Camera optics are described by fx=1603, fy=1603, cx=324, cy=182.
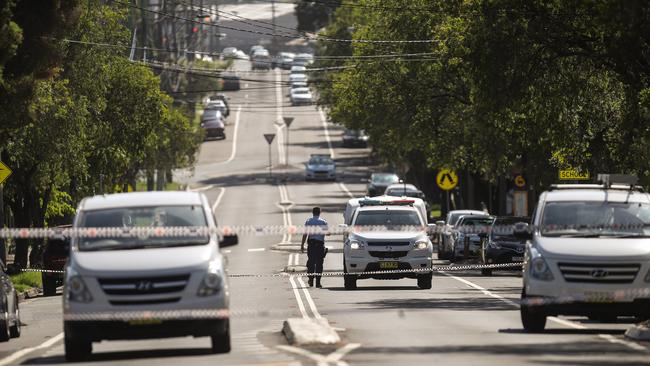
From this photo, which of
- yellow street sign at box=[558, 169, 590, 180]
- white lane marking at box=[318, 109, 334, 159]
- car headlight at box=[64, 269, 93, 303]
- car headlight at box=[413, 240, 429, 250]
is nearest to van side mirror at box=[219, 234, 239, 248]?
car headlight at box=[64, 269, 93, 303]

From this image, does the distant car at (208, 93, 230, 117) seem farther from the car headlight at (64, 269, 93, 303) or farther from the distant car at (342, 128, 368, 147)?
the car headlight at (64, 269, 93, 303)

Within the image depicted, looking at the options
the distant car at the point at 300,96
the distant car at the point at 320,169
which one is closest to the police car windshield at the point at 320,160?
the distant car at the point at 320,169

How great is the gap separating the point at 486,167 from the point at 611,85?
20212mm

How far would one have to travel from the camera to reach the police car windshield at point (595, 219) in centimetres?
2220

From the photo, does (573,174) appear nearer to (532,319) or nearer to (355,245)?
(355,245)

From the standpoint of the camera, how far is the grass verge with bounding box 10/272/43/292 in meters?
40.4

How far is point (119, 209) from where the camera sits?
65.8 ft

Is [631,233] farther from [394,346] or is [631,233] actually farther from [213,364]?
[213,364]

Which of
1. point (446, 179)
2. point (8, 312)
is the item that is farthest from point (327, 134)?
point (8, 312)

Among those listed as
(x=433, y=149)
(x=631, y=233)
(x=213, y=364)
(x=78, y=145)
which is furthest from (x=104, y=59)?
(x=213, y=364)

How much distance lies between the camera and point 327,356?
1816cm

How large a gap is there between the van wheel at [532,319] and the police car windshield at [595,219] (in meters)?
1.15

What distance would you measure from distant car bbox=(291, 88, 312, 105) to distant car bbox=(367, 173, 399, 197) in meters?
45.0

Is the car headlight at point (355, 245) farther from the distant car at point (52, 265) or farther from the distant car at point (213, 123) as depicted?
the distant car at point (213, 123)
